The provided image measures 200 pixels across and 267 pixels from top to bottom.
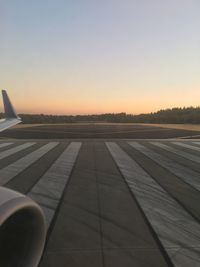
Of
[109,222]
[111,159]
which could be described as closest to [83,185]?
[109,222]

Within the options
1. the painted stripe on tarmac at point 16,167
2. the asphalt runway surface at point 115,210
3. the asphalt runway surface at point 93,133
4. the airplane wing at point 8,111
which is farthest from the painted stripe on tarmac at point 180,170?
the asphalt runway surface at point 93,133

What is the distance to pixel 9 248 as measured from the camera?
3553mm

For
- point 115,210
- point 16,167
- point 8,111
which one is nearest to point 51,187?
point 115,210

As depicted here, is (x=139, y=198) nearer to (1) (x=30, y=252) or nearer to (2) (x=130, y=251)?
(2) (x=130, y=251)

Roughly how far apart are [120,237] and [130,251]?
66 cm

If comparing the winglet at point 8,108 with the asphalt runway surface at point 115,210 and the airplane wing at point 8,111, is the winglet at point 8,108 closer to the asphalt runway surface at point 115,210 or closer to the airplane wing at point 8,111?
the airplane wing at point 8,111

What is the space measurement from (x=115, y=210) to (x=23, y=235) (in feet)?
16.3

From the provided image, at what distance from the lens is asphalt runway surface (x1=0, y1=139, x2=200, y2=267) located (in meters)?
5.87

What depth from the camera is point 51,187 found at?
10.8 metres

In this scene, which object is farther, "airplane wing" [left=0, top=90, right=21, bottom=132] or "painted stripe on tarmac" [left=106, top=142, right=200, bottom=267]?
"airplane wing" [left=0, top=90, right=21, bottom=132]

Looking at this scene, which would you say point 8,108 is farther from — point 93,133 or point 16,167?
point 93,133

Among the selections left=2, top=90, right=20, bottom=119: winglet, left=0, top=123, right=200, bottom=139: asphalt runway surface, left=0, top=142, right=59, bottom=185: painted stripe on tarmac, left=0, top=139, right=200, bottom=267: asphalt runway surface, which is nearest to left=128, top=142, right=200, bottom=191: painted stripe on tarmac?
left=0, top=139, right=200, bottom=267: asphalt runway surface

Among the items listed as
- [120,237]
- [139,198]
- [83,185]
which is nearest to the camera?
[120,237]

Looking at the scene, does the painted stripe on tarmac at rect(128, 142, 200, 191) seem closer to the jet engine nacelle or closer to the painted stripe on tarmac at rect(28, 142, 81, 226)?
the painted stripe on tarmac at rect(28, 142, 81, 226)
